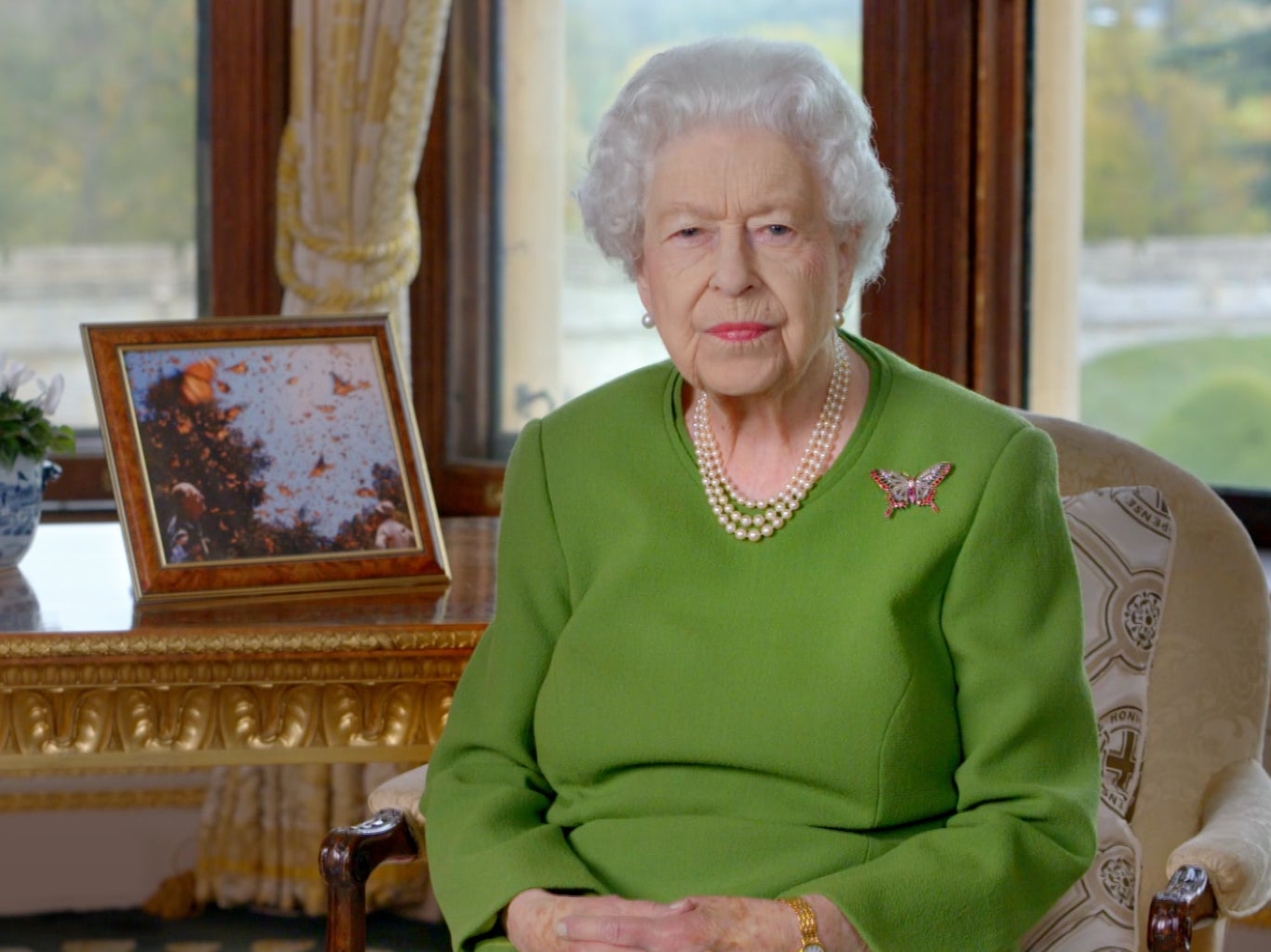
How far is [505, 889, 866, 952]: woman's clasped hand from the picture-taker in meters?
1.39

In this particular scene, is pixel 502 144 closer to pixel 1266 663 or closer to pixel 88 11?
pixel 88 11

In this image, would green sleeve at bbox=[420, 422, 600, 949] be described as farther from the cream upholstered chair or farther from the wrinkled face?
the wrinkled face

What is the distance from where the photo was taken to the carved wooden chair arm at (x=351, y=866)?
1628 mm

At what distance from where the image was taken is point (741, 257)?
4.95 ft

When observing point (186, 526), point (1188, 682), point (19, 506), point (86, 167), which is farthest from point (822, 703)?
point (86, 167)

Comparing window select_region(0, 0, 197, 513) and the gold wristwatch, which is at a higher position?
window select_region(0, 0, 197, 513)

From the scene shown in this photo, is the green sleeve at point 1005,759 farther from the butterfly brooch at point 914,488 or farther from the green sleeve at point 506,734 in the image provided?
the green sleeve at point 506,734


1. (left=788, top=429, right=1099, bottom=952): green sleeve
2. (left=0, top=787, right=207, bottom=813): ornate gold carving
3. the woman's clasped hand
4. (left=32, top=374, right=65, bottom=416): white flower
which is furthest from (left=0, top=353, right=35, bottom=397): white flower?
(left=0, top=787, right=207, bottom=813): ornate gold carving

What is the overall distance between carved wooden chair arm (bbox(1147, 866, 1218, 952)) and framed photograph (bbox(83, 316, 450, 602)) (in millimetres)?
1015

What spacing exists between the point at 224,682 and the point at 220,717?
0.05 metres

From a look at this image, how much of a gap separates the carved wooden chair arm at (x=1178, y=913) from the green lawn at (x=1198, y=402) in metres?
1.22

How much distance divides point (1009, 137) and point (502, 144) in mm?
1046

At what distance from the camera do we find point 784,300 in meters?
1.52

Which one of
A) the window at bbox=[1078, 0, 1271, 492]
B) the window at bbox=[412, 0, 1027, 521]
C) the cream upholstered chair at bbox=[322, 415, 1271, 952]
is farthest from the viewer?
the window at bbox=[412, 0, 1027, 521]
